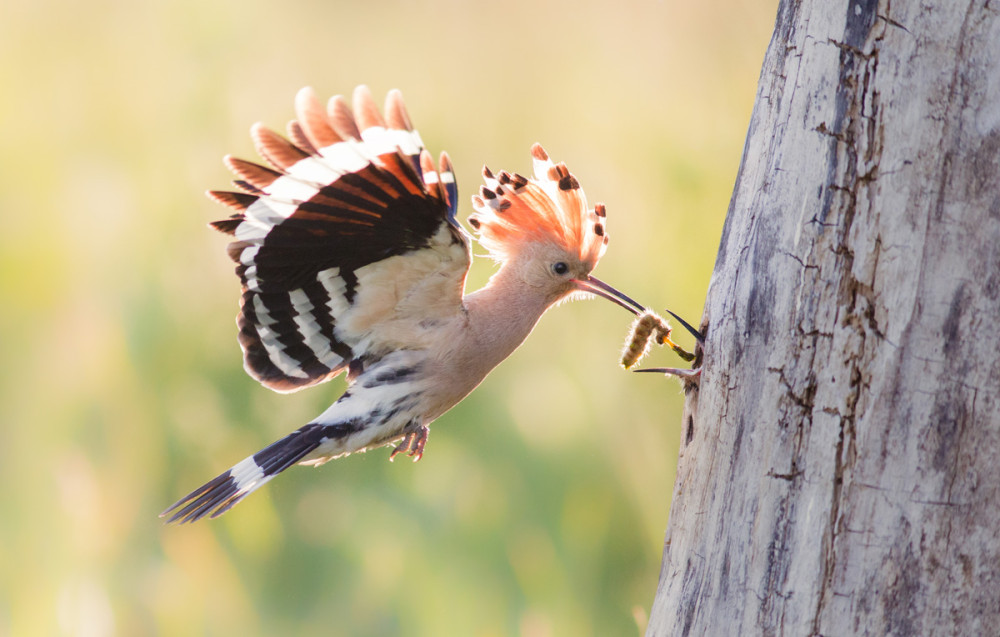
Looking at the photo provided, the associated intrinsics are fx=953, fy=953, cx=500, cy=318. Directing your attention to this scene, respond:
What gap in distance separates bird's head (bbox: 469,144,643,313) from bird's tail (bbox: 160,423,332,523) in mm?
456

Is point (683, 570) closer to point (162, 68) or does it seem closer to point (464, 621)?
point (464, 621)

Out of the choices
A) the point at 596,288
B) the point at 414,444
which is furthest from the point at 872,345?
the point at 414,444

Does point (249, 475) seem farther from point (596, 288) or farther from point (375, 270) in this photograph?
point (596, 288)

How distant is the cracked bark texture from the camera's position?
1.02m

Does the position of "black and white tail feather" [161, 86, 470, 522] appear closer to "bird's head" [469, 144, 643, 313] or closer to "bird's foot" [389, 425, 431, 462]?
"bird's foot" [389, 425, 431, 462]

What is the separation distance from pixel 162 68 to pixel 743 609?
3.22 m

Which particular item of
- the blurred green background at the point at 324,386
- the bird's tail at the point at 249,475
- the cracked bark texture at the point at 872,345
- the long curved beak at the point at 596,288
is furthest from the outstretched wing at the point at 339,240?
the blurred green background at the point at 324,386

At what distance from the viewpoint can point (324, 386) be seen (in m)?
3.18

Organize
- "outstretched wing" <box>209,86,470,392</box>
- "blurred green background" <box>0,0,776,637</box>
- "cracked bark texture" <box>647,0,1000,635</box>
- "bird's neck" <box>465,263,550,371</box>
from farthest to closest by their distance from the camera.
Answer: "blurred green background" <box>0,0,776,637</box>
"bird's neck" <box>465,263,550,371</box>
"outstretched wing" <box>209,86,470,392</box>
"cracked bark texture" <box>647,0,1000,635</box>

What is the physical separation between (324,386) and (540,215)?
5.40 feet

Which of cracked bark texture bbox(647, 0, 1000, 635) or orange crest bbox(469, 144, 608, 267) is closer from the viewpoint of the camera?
cracked bark texture bbox(647, 0, 1000, 635)

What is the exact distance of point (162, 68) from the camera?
3.60 m

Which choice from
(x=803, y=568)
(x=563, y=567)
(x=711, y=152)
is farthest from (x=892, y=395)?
(x=711, y=152)

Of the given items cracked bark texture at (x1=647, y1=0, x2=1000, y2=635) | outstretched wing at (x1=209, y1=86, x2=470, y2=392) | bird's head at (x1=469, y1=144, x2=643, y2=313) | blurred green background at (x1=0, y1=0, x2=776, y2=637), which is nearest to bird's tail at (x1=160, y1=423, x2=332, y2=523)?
outstretched wing at (x1=209, y1=86, x2=470, y2=392)
